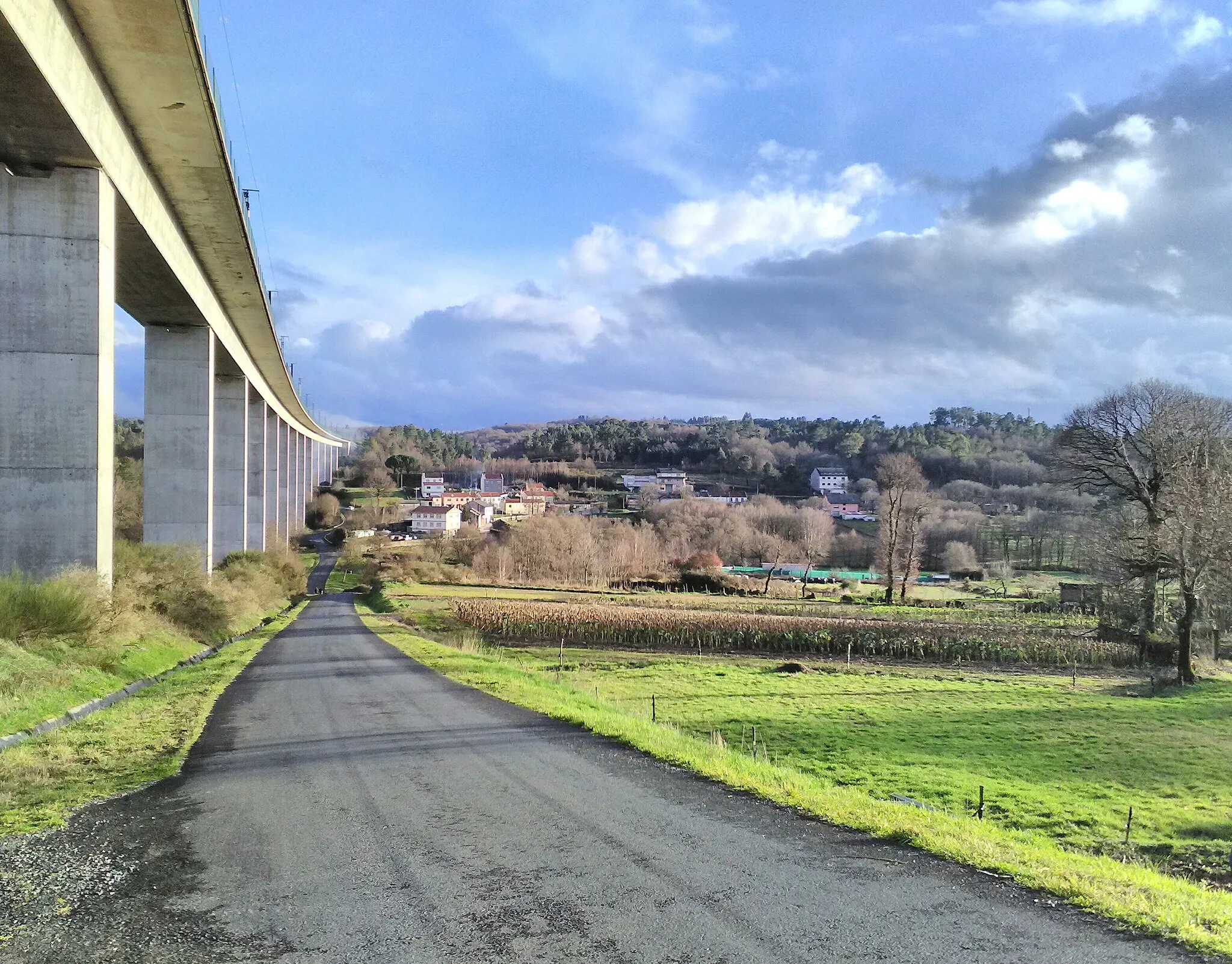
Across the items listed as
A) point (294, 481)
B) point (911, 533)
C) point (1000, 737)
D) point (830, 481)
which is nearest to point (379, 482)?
point (294, 481)

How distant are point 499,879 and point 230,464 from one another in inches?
1391

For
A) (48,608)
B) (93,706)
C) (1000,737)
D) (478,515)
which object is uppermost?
(48,608)

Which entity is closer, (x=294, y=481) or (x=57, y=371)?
(x=57, y=371)

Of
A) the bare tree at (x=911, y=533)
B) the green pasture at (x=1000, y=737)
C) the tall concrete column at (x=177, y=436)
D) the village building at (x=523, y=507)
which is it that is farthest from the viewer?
the village building at (x=523, y=507)

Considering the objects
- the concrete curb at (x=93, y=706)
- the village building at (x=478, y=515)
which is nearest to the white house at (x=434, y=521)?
the village building at (x=478, y=515)

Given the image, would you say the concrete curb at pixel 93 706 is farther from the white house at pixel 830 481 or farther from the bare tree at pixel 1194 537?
the white house at pixel 830 481

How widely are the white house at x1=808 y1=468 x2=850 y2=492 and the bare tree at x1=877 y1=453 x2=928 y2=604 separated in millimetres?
88606

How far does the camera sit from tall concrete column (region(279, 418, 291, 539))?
61.8 metres

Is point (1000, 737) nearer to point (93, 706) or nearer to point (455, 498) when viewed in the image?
point (93, 706)

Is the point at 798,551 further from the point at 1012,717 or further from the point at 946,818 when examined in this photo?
the point at 946,818

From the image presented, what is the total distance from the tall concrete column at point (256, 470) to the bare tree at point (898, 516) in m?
43.5

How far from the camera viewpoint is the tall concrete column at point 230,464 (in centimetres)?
3647

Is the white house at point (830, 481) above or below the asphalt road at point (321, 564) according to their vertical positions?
above

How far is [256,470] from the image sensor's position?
4853 centimetres
